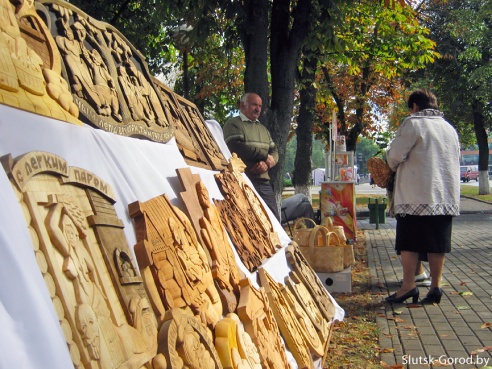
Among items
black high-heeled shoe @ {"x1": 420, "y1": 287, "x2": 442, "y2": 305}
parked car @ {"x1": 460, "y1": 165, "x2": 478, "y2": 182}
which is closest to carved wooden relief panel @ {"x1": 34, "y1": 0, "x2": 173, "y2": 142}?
black high-heeled shoe @ {"x1": 420, "y1": 287, "x2": 442, "y2": 305}

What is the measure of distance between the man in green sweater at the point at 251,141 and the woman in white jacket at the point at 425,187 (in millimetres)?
1196

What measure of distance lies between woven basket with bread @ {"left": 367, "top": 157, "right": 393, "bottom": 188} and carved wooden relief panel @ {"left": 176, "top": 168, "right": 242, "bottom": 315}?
3.48 meters

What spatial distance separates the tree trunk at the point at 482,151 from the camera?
30719mm

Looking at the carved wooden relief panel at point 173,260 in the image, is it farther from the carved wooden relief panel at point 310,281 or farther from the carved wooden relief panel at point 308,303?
the carved wooden relief panel at point 310,281

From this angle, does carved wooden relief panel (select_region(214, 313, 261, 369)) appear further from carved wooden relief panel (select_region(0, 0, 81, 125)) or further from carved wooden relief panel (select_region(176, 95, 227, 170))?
carved wooden relief panel (select_region(176, 95, 227, 170))

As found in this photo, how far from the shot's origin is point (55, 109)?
2.00 metres

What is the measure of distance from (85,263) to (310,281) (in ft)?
9.38

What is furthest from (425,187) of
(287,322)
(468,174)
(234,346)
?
(468,174)

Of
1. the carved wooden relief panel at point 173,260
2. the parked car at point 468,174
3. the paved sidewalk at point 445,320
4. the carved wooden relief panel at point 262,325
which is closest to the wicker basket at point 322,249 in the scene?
the paved sidewalk at point 445,320

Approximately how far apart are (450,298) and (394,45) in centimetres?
962

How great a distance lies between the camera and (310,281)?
4.44 m

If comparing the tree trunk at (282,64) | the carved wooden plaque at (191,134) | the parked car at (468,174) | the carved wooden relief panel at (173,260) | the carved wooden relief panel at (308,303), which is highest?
the tree trunk at (282,64)

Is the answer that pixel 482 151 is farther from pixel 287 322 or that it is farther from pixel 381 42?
pixel 287 322

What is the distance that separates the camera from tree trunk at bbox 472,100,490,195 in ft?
101
